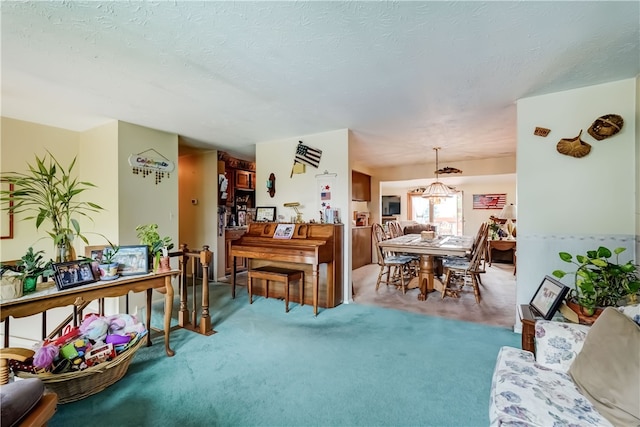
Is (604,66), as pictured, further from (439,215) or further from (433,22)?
(439,215)

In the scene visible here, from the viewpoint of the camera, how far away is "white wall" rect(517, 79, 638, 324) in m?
2.40

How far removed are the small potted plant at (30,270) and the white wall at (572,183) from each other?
153 inches

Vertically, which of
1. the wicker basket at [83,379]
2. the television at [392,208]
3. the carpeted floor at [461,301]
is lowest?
the carpeted floor at [461,301]

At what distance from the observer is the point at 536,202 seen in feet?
8.89

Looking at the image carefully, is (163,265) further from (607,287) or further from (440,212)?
(440,212)

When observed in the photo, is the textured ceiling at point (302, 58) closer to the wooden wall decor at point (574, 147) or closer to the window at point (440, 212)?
the wooden wall decor at point (574, 147)

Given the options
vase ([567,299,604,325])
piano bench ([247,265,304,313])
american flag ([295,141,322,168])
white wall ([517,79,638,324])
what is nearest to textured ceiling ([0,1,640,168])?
white wall ([517,79,638,324])

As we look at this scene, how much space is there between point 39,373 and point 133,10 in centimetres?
214

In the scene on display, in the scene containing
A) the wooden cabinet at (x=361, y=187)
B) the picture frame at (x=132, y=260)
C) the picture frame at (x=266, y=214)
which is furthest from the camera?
the wooden cabinet at (x=361, y=187)

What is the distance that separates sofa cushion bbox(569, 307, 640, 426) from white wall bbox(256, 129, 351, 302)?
8.73 ft

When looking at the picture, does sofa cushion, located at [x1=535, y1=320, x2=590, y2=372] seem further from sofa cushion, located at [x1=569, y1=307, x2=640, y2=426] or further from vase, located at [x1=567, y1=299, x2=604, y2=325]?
vase, located at [x1=567, y1=299, x2=604, y2=325]

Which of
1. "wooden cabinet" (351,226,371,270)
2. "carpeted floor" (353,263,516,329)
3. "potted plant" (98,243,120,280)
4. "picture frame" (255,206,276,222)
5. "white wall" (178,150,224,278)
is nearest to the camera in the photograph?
"potted plant" (98,243,120,280)

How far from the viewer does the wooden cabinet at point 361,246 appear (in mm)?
6148

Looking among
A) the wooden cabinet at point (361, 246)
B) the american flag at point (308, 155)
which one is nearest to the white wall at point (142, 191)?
the american flag at point (308, 155)
